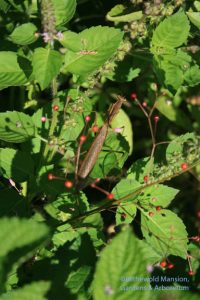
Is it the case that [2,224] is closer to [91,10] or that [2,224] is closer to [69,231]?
[69,231]

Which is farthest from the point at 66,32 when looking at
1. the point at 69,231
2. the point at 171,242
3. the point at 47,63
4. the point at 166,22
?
the point at 171,242

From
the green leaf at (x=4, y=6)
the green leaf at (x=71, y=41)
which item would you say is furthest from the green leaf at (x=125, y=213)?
the green leaf at (x=4, y=6)

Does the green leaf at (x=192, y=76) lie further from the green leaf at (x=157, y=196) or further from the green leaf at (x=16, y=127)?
the green leaf at (x=16, y=127)

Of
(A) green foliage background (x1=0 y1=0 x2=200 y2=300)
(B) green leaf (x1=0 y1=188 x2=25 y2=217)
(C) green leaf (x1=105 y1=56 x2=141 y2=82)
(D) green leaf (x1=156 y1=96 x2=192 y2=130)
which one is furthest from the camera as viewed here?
(D) green leaf (x1=156 y1=96 x2=192 y2=130)

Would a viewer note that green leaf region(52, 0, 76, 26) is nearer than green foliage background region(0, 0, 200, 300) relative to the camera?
No

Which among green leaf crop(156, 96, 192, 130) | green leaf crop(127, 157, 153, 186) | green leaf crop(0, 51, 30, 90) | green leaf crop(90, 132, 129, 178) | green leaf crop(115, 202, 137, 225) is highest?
green leaf crop(0, 51, 30, 90)

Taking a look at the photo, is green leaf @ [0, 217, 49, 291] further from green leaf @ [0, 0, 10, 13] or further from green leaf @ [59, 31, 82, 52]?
green leaf @ [0, 0, 10, 13]

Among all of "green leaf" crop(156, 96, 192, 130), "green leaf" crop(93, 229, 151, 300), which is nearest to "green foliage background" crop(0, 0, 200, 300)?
"green leaf" crop(93, 229, 151, 300)
